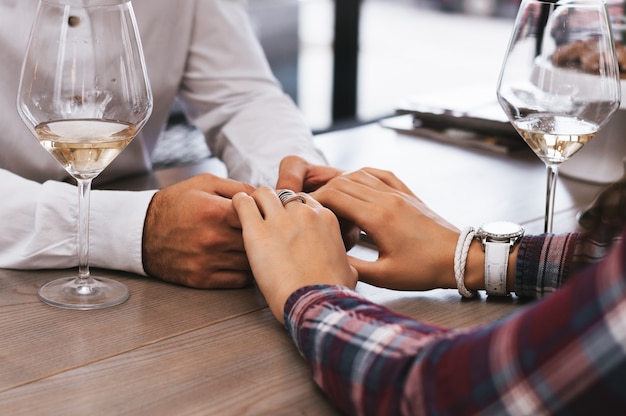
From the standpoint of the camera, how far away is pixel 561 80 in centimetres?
98

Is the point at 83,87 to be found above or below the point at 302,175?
above

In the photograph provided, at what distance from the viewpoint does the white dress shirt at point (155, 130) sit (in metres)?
0.96

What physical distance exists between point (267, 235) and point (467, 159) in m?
0.75

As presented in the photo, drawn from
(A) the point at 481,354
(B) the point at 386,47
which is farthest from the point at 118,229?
(B) the point at 386,47

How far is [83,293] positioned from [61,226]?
5.7 inches

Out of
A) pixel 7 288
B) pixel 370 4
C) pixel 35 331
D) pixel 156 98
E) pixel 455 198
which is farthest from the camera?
pixel 370 4

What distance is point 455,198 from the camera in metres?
1.26

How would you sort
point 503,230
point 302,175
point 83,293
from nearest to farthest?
1. point 83,293
2. point 503,230
3. point 302,175

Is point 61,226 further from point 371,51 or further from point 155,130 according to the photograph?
point 371,51

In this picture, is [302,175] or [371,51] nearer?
[302,175]

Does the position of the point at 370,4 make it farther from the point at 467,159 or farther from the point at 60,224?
the point at 60,224

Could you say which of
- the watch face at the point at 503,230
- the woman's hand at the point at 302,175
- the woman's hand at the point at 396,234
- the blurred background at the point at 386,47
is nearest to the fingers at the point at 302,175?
the woman's hand at the point at 302,175

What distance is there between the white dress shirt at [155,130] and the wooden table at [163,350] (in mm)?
39

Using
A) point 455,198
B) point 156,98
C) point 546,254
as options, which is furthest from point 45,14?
point 156,98
